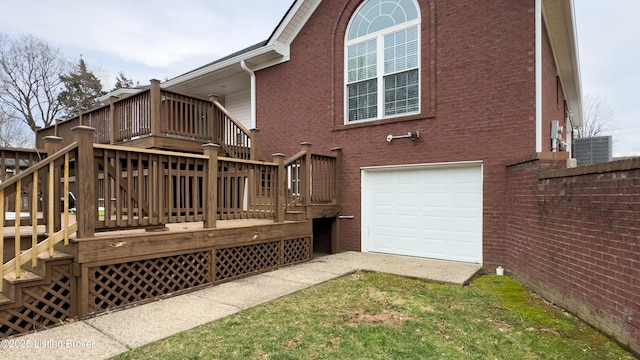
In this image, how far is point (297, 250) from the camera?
6.91m

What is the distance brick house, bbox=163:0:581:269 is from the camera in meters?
6.37

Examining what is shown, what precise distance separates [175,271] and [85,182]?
1644mm

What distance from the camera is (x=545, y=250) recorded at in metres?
4.96

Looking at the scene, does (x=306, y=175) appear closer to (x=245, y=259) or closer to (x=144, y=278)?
(x=245, y=259)

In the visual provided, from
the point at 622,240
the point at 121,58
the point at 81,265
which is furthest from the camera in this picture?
the point at 121,58

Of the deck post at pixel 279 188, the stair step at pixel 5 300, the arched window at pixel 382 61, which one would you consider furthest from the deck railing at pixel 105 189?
the arched window at pixel 382 61

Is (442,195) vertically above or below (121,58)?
below

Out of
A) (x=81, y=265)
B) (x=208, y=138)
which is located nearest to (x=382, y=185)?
(x=208, y=138)

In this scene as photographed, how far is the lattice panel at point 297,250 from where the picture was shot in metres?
6.68

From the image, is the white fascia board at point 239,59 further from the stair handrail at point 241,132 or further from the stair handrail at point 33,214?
the stair handrail at point 33,214

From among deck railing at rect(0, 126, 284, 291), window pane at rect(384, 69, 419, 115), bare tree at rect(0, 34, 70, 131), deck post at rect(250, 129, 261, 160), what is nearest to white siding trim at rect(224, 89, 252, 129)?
deck post at rect(250, 129, 261, 160)

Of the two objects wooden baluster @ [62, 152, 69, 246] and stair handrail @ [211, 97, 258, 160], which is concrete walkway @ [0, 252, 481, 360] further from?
stair handrail @ [211, 97, 258, 160]

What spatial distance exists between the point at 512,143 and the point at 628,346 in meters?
3.71

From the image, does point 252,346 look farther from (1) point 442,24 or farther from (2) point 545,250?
(1) point 442,24
